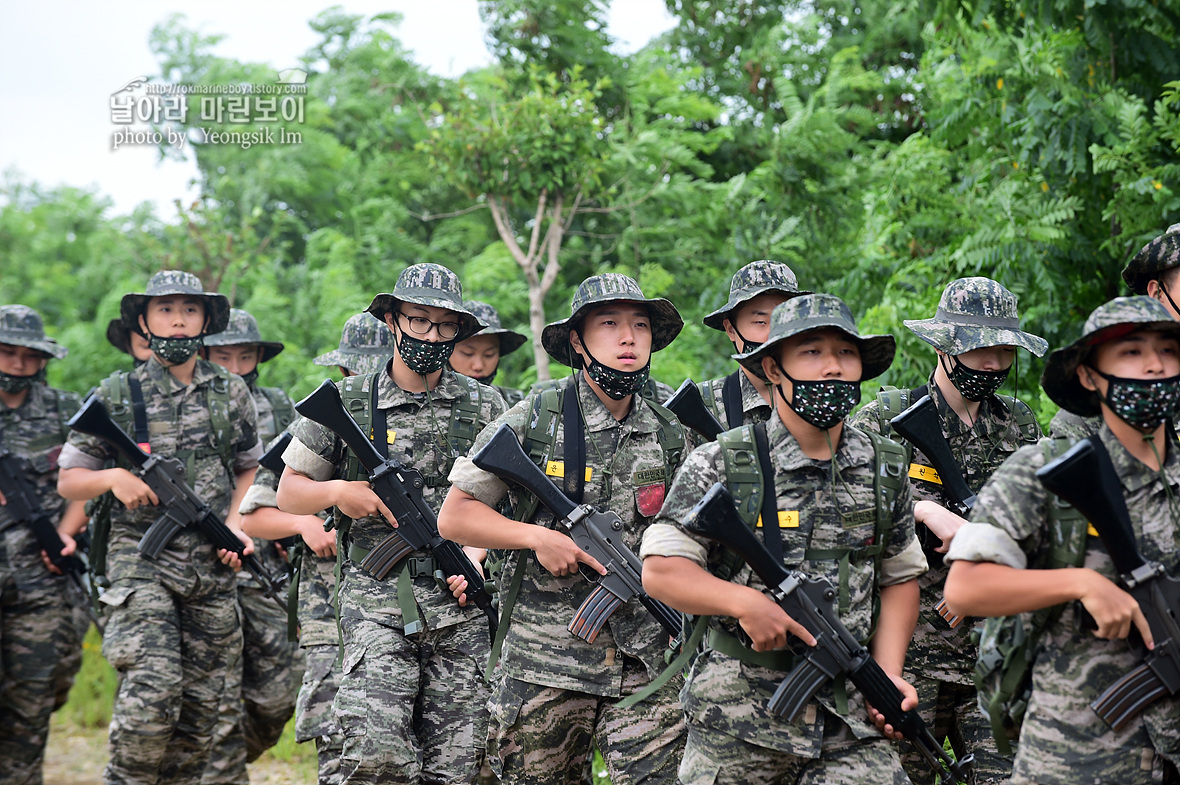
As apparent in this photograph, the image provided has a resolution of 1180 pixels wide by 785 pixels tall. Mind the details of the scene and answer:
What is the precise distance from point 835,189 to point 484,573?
5529 millimetres

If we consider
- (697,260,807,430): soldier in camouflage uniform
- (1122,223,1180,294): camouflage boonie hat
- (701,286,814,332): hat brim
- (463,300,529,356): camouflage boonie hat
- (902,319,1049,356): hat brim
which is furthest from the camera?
(463,300,529,356): camouflage boonie hat

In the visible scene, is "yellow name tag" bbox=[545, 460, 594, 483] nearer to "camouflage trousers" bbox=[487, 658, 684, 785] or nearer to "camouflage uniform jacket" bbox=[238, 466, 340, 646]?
"camouflage trousers" bbox=[487, 658, 684, 785]

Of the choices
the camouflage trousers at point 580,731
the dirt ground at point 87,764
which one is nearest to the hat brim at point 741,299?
the camouflage trousers at point 580,731

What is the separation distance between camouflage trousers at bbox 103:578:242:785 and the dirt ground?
133cm

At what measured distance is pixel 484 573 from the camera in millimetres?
5715

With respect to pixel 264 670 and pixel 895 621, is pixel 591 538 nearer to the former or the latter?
pixel 895 621

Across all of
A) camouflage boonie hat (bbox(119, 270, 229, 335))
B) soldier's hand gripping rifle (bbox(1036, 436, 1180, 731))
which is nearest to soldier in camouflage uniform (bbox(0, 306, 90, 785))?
camouflage boonie hat (bbox(119, 270, 229, 335))

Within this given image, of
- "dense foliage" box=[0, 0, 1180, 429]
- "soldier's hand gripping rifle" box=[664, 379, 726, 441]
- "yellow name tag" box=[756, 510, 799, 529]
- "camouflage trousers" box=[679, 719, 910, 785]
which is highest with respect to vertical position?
"dense foliage" box=[0, 0, 1180, 429]

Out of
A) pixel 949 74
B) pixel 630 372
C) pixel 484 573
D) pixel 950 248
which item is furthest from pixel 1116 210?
pixel 484 573

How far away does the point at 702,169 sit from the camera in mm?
→ 11297

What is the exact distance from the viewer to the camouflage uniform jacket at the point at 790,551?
11.5 feet

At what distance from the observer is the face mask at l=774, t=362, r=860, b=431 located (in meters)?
3.56

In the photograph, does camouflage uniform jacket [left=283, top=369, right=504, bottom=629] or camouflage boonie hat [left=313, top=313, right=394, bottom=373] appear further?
camouflage boonie hat [left=313, top=313, right=394, bottom=373]

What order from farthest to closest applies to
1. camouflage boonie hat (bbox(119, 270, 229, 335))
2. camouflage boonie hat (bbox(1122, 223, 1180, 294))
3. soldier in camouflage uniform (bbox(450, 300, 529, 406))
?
soldier in camouflage uniform (bbox(450, 300, 529, 406)), camouflage boonie hat (bbox(119, 270, 229, 335)), camouflage boonie hat (bbox(1122, 223, 1180, 294))
